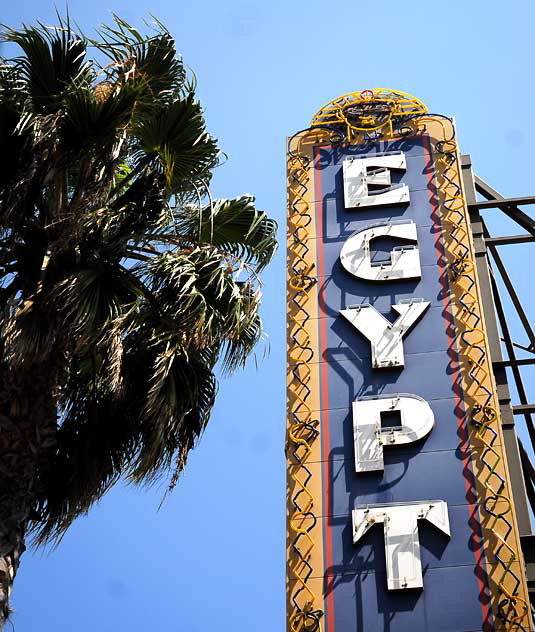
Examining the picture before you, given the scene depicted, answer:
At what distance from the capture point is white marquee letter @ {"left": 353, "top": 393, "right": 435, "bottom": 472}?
14625 mm

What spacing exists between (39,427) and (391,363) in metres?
5.83

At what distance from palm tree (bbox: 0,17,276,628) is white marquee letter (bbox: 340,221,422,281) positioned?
12.2 feet

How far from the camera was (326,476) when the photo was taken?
1462 cm

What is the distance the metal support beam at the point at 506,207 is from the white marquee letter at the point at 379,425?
4.67 metres

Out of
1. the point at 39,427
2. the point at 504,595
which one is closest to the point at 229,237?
the point at 39,427

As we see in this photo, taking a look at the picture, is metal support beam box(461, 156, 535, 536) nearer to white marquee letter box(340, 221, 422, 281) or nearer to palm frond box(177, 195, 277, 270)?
white marquee letter box(340, 221, 422, 281)

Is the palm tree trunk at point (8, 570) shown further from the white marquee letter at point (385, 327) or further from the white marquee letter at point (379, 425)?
the white marquee letter at point (385, 327)

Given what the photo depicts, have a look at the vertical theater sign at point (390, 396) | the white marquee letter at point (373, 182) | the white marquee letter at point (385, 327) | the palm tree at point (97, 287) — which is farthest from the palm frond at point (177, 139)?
the white marquee letter at point (373, 182)

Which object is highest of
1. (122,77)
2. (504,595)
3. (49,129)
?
(122,77)

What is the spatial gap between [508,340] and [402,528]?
5.74m

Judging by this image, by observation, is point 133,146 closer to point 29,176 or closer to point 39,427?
point 29,176

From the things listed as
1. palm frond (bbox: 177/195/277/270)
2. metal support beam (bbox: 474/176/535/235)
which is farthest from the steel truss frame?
palm frond (bbox: 177/195/277/270)

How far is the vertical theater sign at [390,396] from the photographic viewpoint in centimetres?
1323

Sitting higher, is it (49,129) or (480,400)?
(49,129)
